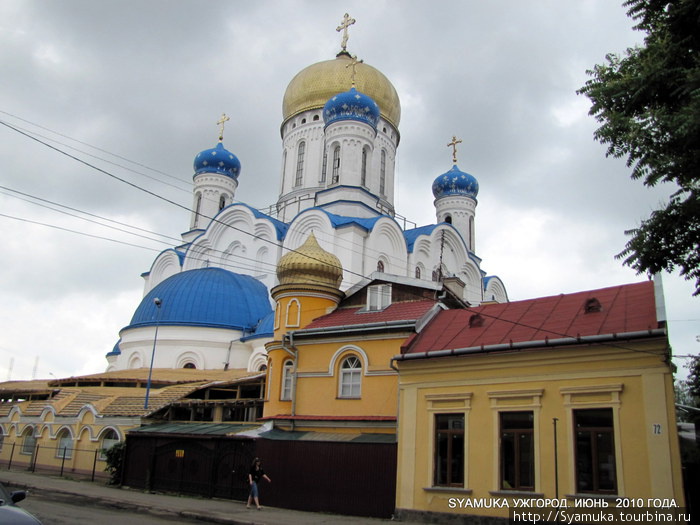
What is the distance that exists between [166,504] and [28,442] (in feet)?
39.8

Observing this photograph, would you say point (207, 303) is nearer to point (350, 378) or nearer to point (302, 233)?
point (302, 233)

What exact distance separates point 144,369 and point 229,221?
32.5ft

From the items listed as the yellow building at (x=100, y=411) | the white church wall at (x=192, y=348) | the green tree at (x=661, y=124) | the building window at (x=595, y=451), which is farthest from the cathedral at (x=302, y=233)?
the green tree at (x=661, y=124)

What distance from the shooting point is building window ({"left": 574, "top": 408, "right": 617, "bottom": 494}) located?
10562 millimetres

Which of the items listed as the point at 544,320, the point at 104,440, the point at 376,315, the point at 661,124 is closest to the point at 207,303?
the point at 104,440

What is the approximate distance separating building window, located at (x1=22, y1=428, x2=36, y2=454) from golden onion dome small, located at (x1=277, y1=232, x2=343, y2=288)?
1242 centimetres

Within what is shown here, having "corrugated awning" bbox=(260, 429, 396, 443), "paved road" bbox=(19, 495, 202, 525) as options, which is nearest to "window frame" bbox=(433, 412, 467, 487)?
"corrugated awning" bbox=(260, 429, 396, 443)

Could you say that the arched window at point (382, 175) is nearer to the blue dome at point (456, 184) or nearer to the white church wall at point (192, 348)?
the blue dome at point (456, 184)

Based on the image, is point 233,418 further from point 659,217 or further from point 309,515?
point 659,217

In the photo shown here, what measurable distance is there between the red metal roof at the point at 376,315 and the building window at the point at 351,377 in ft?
3.03

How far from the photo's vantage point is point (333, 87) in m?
36.7

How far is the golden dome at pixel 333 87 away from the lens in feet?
121

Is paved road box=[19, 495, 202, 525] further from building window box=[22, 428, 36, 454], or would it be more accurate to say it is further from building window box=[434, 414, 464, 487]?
building window box=[22, 428, 36, 454]

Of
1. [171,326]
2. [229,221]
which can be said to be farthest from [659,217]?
[229,221]
